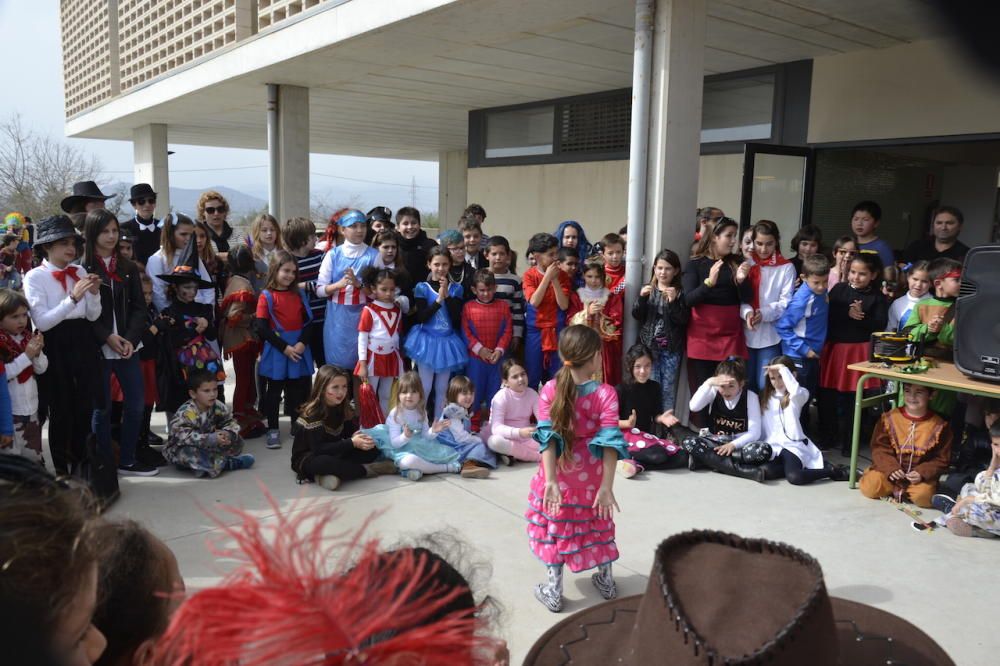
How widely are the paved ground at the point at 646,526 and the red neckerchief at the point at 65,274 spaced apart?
3.94 feet

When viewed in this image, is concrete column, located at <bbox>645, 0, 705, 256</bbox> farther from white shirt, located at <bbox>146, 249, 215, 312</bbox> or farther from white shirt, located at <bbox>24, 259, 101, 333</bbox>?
white shirt, located at <bbox>24, 259, 101, 333</bbox>

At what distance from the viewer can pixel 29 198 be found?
21.4 meters

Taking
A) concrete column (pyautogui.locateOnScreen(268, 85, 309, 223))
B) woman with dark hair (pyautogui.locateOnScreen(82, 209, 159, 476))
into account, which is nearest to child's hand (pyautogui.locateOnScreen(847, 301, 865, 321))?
woman with dark hair (pyautogui.locateOnScreen(82, 209, 159, 476))

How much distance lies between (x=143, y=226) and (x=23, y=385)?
189cm

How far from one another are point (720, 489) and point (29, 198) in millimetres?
22931

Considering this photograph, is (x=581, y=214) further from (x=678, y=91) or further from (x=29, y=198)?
(x=29, y=198)

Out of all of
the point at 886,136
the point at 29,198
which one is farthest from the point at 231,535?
the point at 29,198

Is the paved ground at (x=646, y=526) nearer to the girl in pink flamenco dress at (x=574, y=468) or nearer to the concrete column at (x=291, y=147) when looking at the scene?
the girl in pink flamenco dress at (x=574, y=468)

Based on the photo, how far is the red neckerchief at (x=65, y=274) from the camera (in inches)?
153

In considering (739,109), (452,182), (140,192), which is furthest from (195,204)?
(452,182)

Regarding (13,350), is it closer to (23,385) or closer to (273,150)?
(23,385)

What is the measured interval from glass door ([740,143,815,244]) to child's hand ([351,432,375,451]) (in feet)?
13.4

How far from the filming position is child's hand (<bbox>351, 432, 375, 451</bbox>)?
447 cm

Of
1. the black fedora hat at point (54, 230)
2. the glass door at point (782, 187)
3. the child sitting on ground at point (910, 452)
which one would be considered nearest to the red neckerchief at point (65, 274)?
the black fedora hat at point (54, 230)
